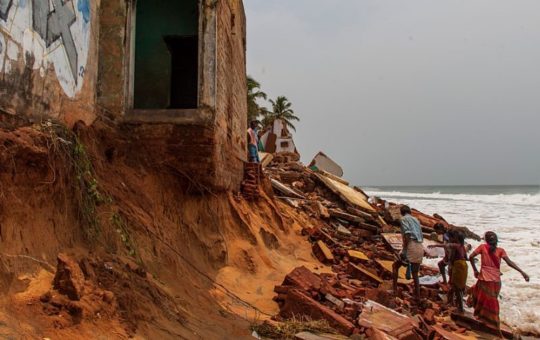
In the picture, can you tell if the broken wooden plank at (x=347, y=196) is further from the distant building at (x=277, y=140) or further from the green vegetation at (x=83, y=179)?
the distant building at (x=277, y=140)

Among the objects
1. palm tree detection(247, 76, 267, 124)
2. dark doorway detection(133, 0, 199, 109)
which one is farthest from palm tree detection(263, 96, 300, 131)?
dark doorway detection(133, 0, 199, 109)

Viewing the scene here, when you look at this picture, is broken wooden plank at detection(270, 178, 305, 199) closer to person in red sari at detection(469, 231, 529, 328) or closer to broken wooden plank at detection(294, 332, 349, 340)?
person in red sari at detection(469, 231, 529, 328)

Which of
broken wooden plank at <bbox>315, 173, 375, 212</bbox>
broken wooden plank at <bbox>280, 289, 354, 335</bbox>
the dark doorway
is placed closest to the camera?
broken wooden plank at <bbox>280, 289, 354, 335</bbox>

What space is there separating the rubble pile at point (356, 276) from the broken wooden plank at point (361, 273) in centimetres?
2

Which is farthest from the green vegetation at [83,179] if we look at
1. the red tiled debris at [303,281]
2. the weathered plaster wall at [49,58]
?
the red tiled debris at [303,281]

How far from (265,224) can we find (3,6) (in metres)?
6.52

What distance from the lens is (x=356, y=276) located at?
26.9 feet

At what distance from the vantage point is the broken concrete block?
128 inches

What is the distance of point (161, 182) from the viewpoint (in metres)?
6.29

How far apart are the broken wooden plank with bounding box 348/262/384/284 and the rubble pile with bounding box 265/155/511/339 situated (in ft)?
0.06

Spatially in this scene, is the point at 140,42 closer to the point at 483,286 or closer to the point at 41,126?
the point at 41,126

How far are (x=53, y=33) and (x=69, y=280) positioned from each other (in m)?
→ 3.06

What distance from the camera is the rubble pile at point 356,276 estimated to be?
5.27 m

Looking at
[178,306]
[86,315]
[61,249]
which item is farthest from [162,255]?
[86,315]
